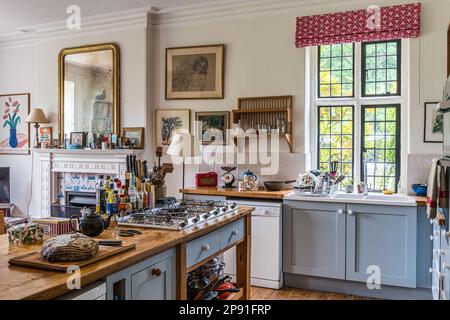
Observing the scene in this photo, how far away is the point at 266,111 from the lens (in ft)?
14.9

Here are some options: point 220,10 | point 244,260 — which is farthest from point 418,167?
point 220,10

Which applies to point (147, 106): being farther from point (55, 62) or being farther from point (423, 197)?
point (423, 197)

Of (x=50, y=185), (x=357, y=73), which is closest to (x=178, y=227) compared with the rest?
(x=357, y=73)

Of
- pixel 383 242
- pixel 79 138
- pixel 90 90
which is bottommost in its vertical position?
pixel 383 242

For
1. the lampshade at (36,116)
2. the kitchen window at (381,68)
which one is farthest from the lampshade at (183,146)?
the lampshade at (36,116)

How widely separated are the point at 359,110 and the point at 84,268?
3.60 metres

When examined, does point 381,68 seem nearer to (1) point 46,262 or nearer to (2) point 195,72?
(2) point 195,72

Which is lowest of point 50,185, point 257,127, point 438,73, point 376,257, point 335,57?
point 376,257

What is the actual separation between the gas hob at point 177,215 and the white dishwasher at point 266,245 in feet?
3.53

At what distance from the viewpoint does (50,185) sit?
5.79 m

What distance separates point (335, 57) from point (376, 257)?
2159mm

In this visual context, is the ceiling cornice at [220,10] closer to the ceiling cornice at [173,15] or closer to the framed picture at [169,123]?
the ceiling cornice at [173,15]

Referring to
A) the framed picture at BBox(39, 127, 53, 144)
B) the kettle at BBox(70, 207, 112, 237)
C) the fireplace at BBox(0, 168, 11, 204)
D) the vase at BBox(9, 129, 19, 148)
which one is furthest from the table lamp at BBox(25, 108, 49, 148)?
the kettle at BBox(70, 207, 112, 237)

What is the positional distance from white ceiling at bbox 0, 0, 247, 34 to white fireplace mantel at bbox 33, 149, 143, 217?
68.3 inches
